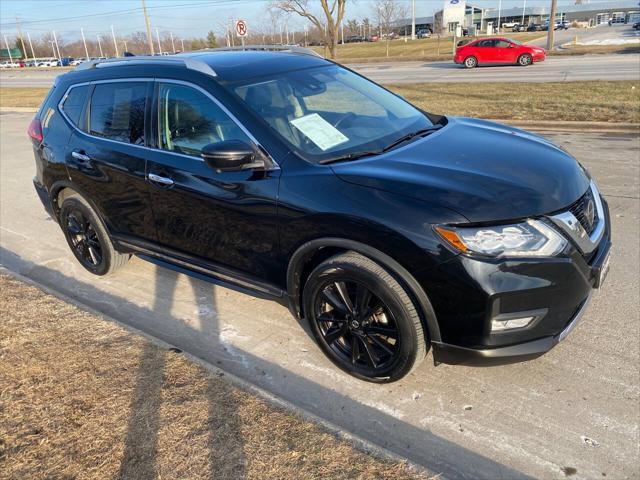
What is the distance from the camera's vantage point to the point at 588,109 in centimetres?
1079

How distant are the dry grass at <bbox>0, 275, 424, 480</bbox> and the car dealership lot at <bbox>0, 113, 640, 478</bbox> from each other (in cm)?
32

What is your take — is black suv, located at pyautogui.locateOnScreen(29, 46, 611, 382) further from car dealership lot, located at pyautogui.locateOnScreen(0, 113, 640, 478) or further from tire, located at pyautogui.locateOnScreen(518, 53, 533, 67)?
tire, located at pyautogui.locateOnScreen(518, 53, 533, 67)

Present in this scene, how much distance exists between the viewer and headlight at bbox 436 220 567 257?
8.02 ft

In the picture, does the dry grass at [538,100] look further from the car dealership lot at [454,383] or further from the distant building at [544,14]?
the distant building at [544,14]

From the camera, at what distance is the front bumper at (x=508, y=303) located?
2443 millimetres

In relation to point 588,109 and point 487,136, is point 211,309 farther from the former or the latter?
point 588,109

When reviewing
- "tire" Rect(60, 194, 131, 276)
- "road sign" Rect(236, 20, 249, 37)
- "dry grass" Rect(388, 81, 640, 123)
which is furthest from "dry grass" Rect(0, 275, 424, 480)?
"road sign" Rect(236, 20, 249, 37)

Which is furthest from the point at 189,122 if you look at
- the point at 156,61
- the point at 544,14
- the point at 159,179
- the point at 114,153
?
the point at 544,14

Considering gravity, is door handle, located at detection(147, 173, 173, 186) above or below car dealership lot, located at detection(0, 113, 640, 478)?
above

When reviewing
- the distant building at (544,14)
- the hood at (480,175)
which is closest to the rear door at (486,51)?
the hood at (480,175)

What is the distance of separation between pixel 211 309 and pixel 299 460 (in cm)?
190

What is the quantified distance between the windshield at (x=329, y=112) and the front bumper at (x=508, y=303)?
1.12m

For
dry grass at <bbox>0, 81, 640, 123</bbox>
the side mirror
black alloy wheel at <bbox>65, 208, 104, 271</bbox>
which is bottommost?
dry grass at <bbox>0, 81, 640, 123</bbox>

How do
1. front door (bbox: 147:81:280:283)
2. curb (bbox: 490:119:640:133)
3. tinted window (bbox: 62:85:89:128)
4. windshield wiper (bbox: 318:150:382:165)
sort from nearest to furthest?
windshield wiper (bbox: 318:150:382:165) < front door (bbox: 147:81:280:283) < tinted window (bbox: 62:85:89:128) < curb (bbox: 490:119:640:133)
